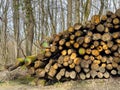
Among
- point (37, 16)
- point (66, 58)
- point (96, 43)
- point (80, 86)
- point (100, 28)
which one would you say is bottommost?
point (80, 86)

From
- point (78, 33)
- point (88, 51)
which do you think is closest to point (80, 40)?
point (78, 33)

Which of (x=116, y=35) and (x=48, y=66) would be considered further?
(x=48, y=66)

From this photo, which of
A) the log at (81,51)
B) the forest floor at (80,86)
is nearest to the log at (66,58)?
the log at (81,51)

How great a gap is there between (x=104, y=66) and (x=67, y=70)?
1.05 meters

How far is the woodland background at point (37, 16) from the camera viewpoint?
1338 centimetres

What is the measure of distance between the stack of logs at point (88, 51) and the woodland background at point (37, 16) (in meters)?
4.15

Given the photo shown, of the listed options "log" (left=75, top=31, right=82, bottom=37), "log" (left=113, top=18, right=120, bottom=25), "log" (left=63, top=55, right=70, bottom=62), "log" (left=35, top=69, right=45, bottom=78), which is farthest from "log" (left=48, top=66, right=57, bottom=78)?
"log" (left=113, top=18, right=120, bottom=25)

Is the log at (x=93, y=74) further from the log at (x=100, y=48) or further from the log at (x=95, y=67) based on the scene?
the log at (x=100, y=48)

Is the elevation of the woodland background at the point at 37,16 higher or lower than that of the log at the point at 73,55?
higher

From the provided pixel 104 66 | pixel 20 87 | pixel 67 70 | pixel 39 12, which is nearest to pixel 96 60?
pixel 104 66

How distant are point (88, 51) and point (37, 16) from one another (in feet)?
52.7

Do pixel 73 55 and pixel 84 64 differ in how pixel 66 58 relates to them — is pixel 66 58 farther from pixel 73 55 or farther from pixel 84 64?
pixel 84 64

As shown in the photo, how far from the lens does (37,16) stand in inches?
920

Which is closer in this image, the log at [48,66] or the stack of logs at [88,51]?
the stack of logs at [88,51]
